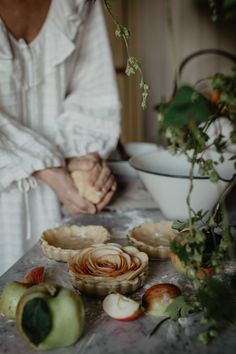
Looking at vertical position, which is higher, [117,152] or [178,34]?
[178,34]

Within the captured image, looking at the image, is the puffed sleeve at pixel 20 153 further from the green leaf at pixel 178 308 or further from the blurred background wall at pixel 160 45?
the blurred background wall at pixel 160 45

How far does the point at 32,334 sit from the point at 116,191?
84 cm

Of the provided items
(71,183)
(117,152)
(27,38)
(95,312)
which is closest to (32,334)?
(95,312)

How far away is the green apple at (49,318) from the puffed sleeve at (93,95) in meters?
0.82

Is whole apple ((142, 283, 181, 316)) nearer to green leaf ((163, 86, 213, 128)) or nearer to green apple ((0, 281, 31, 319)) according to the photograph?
green apple ((0, 281, 31, 319))

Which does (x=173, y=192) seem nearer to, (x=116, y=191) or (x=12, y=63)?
(x=116, y=191)

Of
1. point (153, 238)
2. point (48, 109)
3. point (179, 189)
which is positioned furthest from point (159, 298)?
point (48, 109)

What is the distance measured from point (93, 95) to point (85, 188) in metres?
0.35

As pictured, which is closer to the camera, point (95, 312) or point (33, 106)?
point (95, 312)

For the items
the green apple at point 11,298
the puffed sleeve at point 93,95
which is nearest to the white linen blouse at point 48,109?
the puffed sleeve at point 93,95

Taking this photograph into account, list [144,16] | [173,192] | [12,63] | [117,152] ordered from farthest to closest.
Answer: [144,16], [117,152], [12,63], [173,192]

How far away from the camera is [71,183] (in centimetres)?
131

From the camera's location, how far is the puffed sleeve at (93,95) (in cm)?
148

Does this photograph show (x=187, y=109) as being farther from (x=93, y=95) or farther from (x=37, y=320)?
(x=93, y=95)
